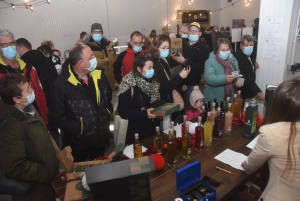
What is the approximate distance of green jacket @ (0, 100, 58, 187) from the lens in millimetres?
1398

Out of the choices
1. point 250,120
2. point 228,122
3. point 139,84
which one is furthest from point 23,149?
point 250,120

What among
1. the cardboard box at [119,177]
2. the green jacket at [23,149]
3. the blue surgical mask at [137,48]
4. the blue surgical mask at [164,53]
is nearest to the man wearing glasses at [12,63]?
the green jacket at [23,149]

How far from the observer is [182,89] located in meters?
3.02

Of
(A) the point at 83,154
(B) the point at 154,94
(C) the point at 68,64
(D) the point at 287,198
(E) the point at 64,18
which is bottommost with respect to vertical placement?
(A) the point at 83,154

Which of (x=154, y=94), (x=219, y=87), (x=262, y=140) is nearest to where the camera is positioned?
(x=262, y=140)

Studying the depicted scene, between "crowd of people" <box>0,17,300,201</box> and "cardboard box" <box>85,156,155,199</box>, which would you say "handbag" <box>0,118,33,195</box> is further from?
"cardboard box" <box>85,156,155,199</box>

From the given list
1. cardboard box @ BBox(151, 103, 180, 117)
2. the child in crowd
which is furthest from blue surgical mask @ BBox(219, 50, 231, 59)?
cardboard box @ BBox(151, 103, 180, 117)

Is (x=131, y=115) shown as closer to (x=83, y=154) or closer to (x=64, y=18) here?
(x=83, y=154)

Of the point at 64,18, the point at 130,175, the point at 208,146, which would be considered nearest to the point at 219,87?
the point at 208,146

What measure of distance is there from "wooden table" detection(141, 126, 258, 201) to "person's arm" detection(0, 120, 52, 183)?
2.74 feet

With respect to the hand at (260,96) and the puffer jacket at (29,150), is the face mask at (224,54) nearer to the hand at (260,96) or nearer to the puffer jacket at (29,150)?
the hand at (260,96)

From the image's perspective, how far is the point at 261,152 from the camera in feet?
4.07

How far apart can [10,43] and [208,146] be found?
7.44 ft

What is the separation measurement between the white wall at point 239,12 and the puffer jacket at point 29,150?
34.3ft
